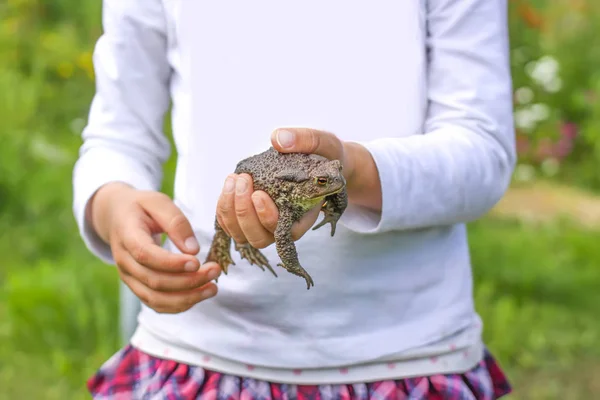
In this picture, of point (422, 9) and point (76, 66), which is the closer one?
point (422, 9)

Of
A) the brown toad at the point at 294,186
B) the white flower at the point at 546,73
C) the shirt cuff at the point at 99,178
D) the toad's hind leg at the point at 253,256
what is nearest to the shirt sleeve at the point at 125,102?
the shirt cuff at the point at 99,178

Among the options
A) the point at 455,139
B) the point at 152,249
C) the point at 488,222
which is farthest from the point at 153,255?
the point at 488,222

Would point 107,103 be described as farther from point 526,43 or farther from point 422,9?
point 526,43

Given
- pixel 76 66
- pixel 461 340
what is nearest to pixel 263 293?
pixel 461 340

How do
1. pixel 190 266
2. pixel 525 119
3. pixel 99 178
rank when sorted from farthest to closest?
1. pixel 525 119
2. pixel 99 178
3. pixel 190 266

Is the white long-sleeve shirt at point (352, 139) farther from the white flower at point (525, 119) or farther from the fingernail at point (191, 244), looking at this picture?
the white flower at point (525, 119)

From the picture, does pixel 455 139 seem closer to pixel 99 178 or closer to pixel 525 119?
pixel 99 178
